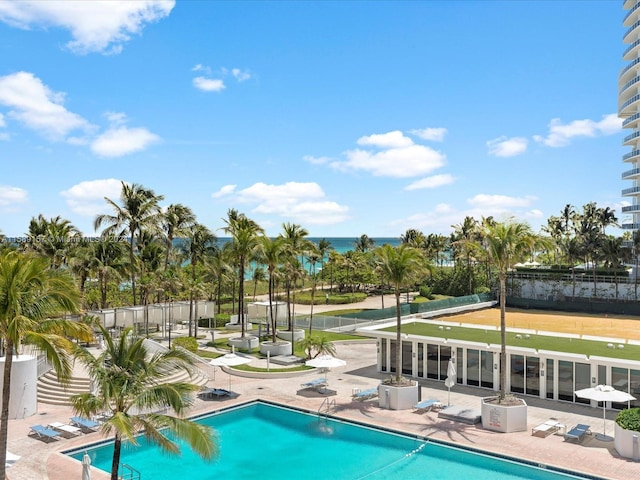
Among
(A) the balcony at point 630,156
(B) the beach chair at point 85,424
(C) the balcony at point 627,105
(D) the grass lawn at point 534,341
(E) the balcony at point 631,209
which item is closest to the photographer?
(B) the beach chair at point 85,424

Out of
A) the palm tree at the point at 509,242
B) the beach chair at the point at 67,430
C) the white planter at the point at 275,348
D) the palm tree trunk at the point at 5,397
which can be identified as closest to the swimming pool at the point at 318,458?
the beach chair at the point at 67,430

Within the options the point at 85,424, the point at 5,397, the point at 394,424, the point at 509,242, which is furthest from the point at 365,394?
the point at 5,397

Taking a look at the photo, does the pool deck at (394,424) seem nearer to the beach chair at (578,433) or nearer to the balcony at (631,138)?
the beach chair at (578,433)

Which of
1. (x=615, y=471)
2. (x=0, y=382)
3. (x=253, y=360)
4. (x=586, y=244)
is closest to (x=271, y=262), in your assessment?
(x=253, y=360)

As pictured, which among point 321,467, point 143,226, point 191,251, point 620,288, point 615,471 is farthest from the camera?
point 620,288

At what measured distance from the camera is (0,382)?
81.1ft

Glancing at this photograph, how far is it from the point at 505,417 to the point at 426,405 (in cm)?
399

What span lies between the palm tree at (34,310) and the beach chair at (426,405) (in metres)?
16.3

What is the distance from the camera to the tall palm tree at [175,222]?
1938 inches

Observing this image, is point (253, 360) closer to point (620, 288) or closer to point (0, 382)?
point (0, 382)

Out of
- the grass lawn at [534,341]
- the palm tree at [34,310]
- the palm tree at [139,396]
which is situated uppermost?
the palm tree at [34,310]

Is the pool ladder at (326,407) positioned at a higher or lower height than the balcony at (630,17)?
lower

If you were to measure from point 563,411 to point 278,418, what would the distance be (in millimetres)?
12705

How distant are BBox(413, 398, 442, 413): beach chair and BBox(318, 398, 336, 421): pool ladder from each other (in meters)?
3.83
